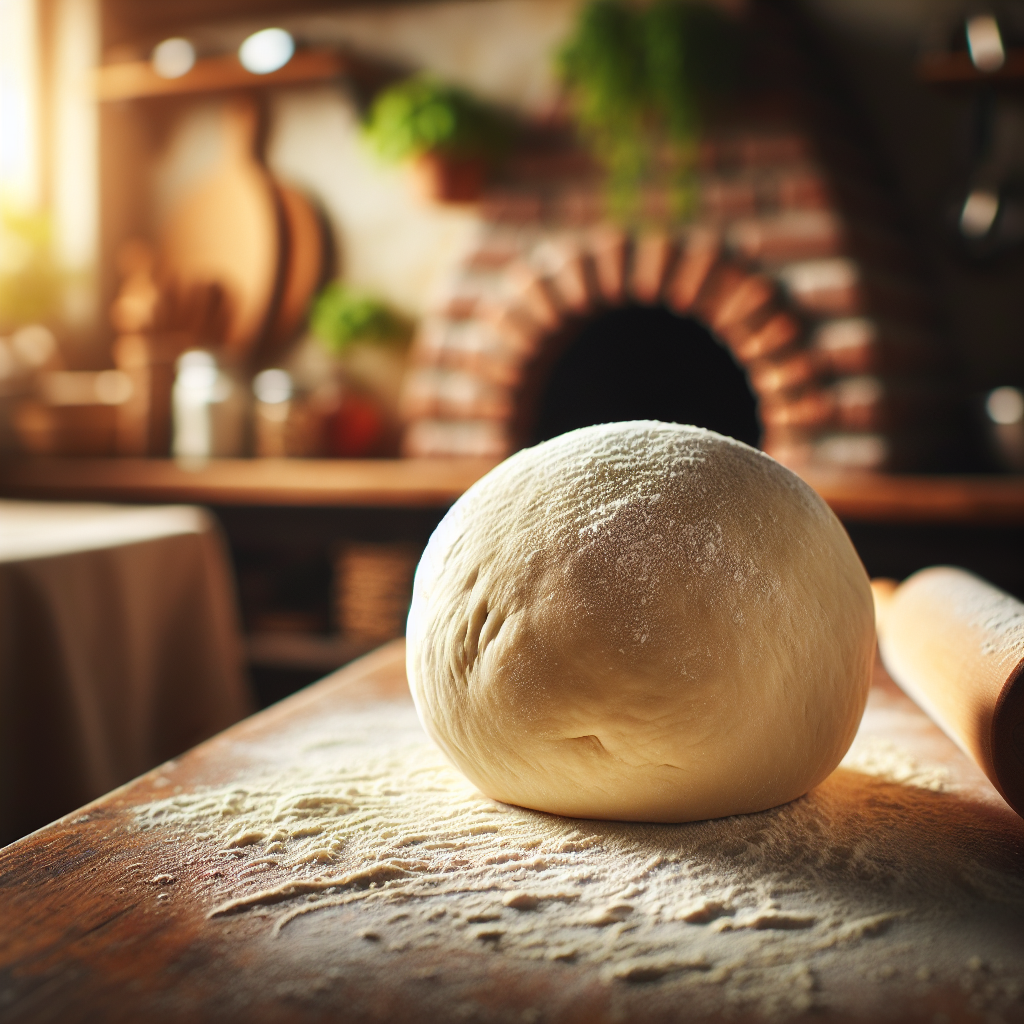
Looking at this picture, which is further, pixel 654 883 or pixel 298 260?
pixel 298 260

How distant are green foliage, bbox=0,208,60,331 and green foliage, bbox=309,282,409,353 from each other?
0.88 m

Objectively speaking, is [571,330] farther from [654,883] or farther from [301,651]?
[654,883]

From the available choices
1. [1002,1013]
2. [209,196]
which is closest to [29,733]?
[1002,1013]

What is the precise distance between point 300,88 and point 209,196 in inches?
18.0

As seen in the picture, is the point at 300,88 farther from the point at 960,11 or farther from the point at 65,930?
the point at 65,930

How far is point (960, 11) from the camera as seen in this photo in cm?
252

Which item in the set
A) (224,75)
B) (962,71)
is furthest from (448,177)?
(962,71)

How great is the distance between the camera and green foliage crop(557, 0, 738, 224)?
2311 mm

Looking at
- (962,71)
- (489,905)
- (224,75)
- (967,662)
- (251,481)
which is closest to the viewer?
(489,905)

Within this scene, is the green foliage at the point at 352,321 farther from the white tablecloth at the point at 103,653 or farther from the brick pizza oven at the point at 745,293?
the white tablecloth at the point at 103,653

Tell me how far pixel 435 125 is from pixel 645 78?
57 centimetres

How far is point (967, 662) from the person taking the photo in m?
0.65

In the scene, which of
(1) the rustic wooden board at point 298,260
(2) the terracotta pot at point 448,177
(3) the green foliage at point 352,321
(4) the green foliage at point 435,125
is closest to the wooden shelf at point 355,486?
(3) the green foliage at point 352,321

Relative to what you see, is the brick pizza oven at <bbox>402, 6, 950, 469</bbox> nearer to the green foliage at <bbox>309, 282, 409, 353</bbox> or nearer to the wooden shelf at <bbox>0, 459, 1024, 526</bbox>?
the wooden shelf at <bbox>0, 459, 1024, 526</bbox>
